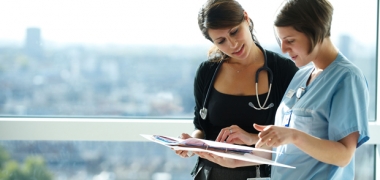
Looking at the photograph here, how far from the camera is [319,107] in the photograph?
4.97 feet

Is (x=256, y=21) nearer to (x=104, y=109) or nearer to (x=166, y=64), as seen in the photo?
(x=166, y=64)

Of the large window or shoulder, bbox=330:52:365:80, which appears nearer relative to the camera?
shoulder, bbox=330:52:365:80

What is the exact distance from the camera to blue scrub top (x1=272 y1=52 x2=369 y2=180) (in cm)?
146

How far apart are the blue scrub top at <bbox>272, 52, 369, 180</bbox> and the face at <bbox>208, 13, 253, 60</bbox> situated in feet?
1.37

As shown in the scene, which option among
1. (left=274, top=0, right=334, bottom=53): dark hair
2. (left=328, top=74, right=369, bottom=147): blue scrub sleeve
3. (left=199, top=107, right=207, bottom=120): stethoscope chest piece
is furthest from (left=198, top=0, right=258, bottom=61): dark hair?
(left=328, top=74, right=369, bottom=147): blue scrub sleeve

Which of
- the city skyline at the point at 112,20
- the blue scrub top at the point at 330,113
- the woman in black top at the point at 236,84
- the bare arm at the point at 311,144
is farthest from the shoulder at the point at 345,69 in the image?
the city skyline at the point at 112,20

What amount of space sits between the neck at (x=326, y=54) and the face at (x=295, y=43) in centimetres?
3

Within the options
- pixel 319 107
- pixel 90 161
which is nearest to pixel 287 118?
pixel 319 107

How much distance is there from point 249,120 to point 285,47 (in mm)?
494

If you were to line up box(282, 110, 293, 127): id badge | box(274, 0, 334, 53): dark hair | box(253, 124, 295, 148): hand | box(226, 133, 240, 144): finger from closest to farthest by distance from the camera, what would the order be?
box(253, 124, 295, 148): hand
box(274, 0, 334, 53): dark hair
box(282, 110, 293, 127): id badge
box(226, 133, 240, 144): finger

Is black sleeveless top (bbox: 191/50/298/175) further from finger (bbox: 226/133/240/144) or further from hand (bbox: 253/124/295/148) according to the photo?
hand (bbox: 253/124/295/148)

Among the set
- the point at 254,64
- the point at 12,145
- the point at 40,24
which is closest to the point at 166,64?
the point at 40,24

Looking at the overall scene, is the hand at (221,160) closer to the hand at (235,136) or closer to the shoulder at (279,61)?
the hand at (235,136)

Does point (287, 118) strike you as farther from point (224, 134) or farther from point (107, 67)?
point (107, 67)
